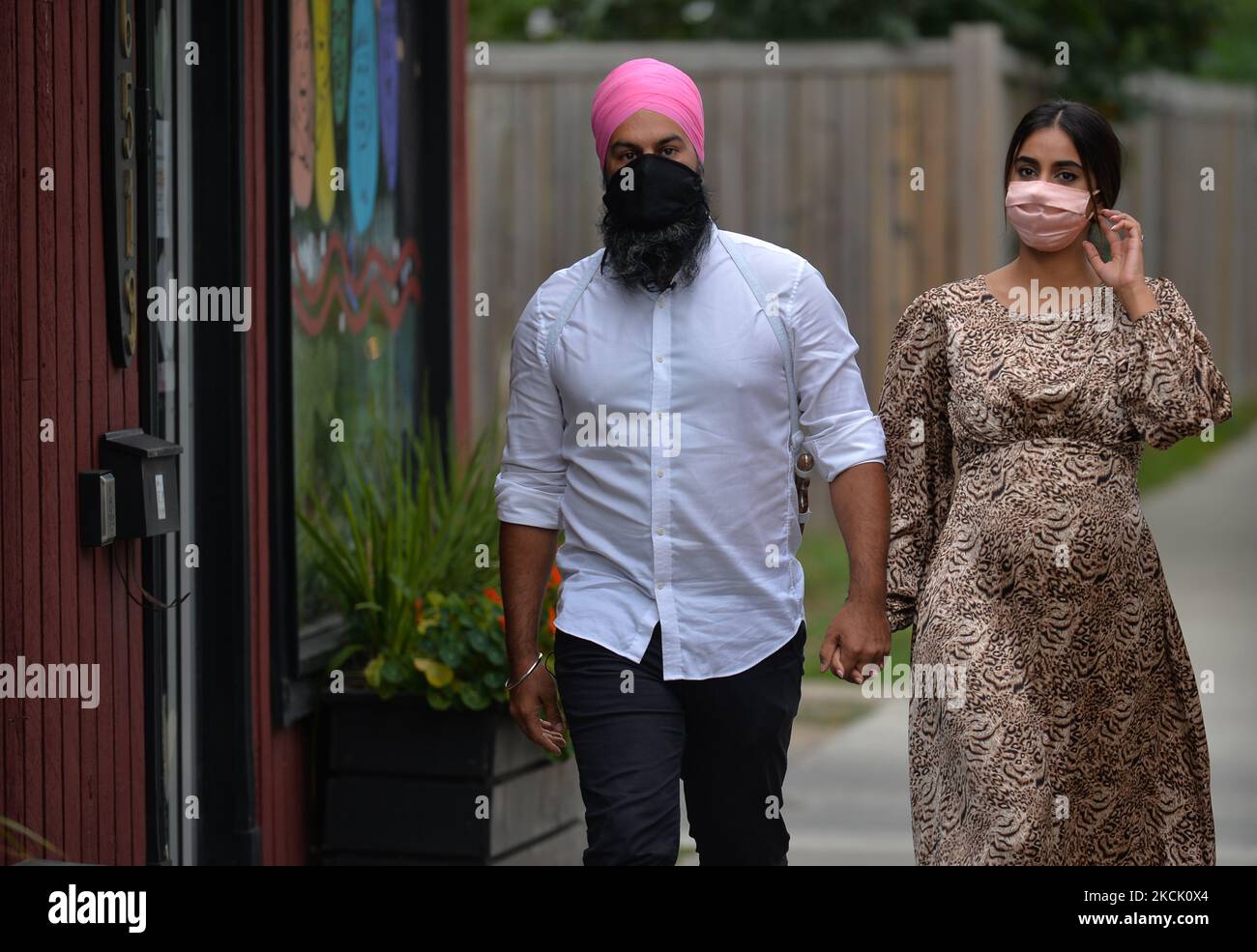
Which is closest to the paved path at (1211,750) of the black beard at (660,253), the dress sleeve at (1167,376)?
the dress sleeve at (1167,376)

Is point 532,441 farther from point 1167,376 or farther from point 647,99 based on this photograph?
point 1167,376

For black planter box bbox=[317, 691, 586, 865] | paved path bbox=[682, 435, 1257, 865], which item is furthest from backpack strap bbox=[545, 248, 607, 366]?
paved path bbox=[682, 435, 1257, 865]

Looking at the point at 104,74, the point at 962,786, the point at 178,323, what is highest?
the point at 104,74

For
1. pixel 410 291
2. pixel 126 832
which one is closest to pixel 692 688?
pixel 126 832

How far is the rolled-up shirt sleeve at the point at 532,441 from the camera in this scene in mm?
4234

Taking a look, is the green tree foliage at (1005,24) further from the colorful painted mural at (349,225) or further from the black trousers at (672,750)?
the black trousers at (672,750)

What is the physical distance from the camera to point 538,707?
4.28 meters

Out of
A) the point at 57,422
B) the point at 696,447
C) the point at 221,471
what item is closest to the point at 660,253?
the point at 696,447

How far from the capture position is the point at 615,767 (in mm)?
4023

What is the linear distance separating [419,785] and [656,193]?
2185 millimetres

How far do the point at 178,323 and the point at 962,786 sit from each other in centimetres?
230

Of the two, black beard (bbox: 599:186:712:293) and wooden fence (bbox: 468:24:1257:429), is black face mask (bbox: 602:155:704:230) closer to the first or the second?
black beard (bbox: 599:186:712:293)

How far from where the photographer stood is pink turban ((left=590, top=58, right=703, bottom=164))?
13.5 feet
